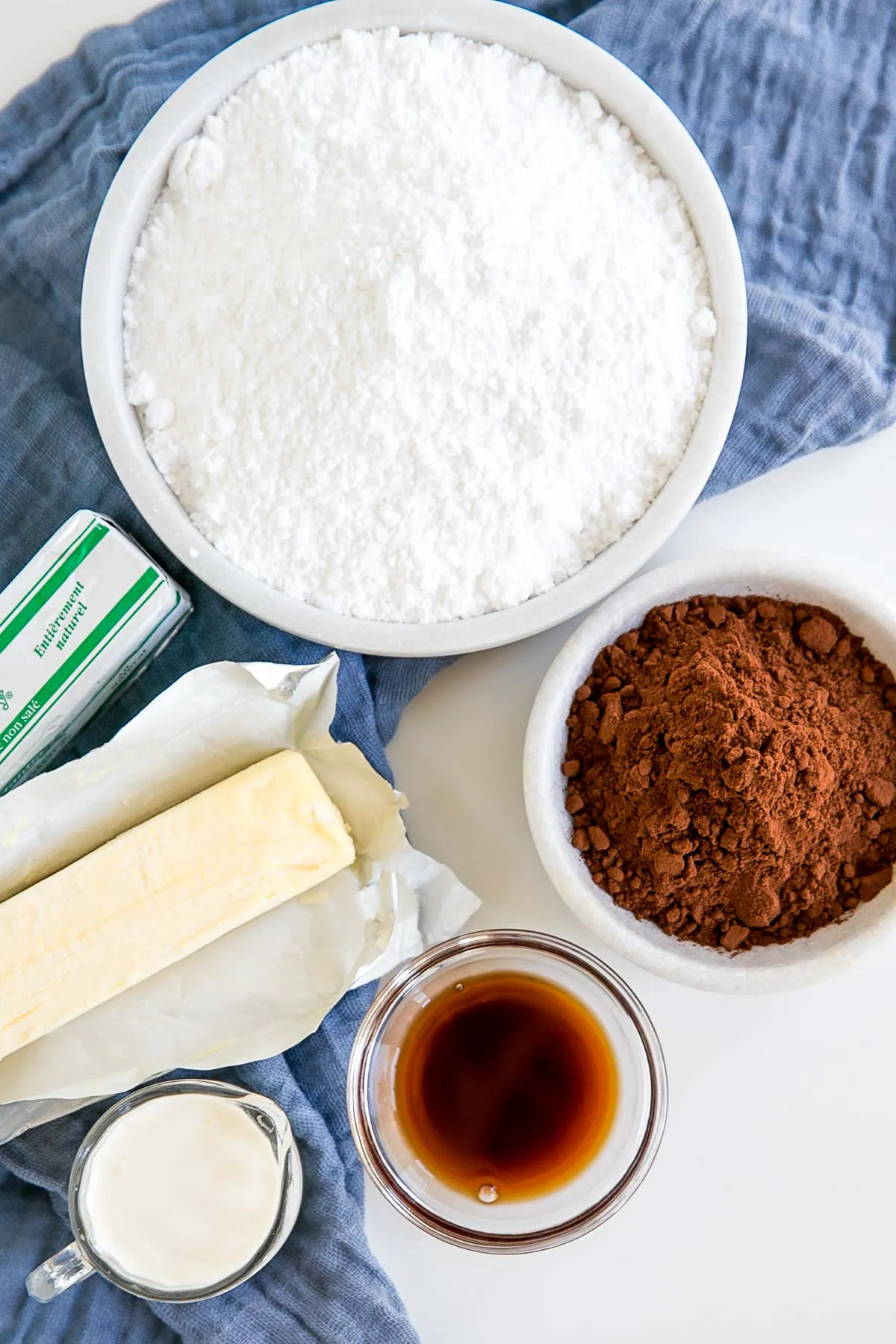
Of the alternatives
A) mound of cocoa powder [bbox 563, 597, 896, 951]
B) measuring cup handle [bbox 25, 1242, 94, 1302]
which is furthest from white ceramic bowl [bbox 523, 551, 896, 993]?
measuring cup handle [bbox 25, 1242, 94, 1302]

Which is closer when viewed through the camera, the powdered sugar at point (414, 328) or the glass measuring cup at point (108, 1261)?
the powdered sugar at point (414, 328)

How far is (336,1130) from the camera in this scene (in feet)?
3.27

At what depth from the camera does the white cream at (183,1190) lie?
3.06 ft

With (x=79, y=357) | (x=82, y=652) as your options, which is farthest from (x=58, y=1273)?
(x=79, y=357)

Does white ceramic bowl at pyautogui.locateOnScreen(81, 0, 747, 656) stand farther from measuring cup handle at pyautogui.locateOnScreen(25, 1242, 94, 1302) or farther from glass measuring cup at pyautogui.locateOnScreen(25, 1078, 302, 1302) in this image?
measuring cup handle at pyautogui.locateOnScreen(25, 1242, 94, 1302)

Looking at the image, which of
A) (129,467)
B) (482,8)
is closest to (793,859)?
(129,467)

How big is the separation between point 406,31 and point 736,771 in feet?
2.08

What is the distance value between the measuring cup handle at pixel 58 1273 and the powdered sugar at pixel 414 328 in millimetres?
578

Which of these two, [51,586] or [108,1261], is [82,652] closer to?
[51,586]

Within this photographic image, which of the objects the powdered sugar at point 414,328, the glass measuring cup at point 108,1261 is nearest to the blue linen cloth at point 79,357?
the glass measuring cup at point 108,1261

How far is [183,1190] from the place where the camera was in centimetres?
95

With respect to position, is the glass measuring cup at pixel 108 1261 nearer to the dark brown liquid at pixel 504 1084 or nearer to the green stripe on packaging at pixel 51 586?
the dark brown liquid at pixel 504 1084

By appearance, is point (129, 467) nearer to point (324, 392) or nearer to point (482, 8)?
point (324, 392)

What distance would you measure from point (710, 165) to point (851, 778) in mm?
567
